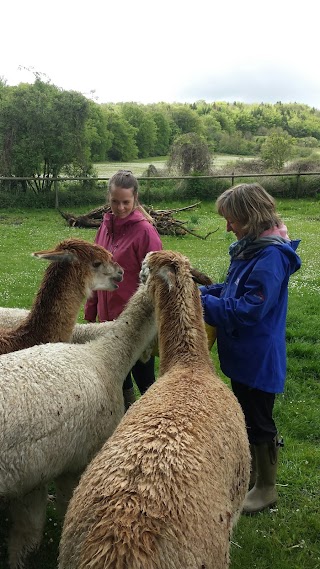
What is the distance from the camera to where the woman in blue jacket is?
9.15 ft

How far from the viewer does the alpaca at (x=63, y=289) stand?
3271 millimetres

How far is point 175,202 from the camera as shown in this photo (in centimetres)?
1930

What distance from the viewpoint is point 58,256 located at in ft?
11.2

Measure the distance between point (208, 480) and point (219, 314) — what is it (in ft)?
4.14

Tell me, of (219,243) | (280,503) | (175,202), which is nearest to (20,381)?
(280,503)

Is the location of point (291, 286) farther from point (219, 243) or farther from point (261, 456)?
point (261, 456)

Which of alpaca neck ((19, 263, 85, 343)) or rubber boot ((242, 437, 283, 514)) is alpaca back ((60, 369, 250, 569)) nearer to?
rubber boot ((242, 437, 283, 514))

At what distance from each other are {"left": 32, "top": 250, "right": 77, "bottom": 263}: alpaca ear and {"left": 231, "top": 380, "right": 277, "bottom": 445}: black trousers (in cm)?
139

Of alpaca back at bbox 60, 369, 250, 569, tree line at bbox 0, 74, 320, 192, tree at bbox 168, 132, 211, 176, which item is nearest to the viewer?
alpaca back at bbox 60, 369, 250, 569

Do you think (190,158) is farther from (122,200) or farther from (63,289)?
(63,289)

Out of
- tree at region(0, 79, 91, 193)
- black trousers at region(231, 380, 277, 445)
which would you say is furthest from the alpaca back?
tree at region(0, 79, 91, 193)

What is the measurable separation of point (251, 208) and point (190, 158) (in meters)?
20.5

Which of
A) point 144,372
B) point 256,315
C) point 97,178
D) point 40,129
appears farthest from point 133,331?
point 40,129

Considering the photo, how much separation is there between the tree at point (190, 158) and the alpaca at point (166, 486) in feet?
67.7
